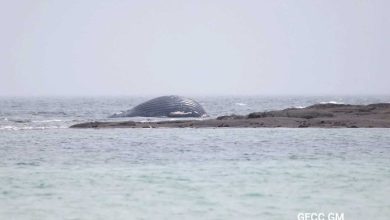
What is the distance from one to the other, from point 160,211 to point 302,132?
25.3 m

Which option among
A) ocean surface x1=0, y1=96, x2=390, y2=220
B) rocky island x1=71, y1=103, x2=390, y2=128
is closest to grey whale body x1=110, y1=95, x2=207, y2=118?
rocky island x1=71, y1=103, x2=390, y2=128

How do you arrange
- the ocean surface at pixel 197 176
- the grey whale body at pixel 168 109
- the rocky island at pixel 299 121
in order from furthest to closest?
→ the grey whale body at pixel 168 109 → the rocky island at pixel 299 121 → the ocean surface at pixel 197 176

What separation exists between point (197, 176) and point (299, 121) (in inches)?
986

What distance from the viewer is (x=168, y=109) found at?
67500 mm

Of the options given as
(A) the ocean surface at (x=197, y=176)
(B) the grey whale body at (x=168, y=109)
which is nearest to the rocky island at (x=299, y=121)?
(A) the ocean surface at (x=197, y=176)

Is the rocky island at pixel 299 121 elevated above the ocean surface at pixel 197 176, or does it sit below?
above

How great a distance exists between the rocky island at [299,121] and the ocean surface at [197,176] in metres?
5.12

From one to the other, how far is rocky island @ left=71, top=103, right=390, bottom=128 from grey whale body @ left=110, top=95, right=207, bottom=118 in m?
14.8

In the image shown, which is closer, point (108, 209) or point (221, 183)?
point (108, 209)

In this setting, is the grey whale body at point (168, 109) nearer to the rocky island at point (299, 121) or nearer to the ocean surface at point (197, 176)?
the rocky island at point (299, 121)

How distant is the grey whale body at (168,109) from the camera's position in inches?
2625

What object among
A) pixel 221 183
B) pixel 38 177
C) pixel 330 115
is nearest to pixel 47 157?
pixel 38 177

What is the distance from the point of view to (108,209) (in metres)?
17.9

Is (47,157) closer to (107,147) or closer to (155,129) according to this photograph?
(107,147)
